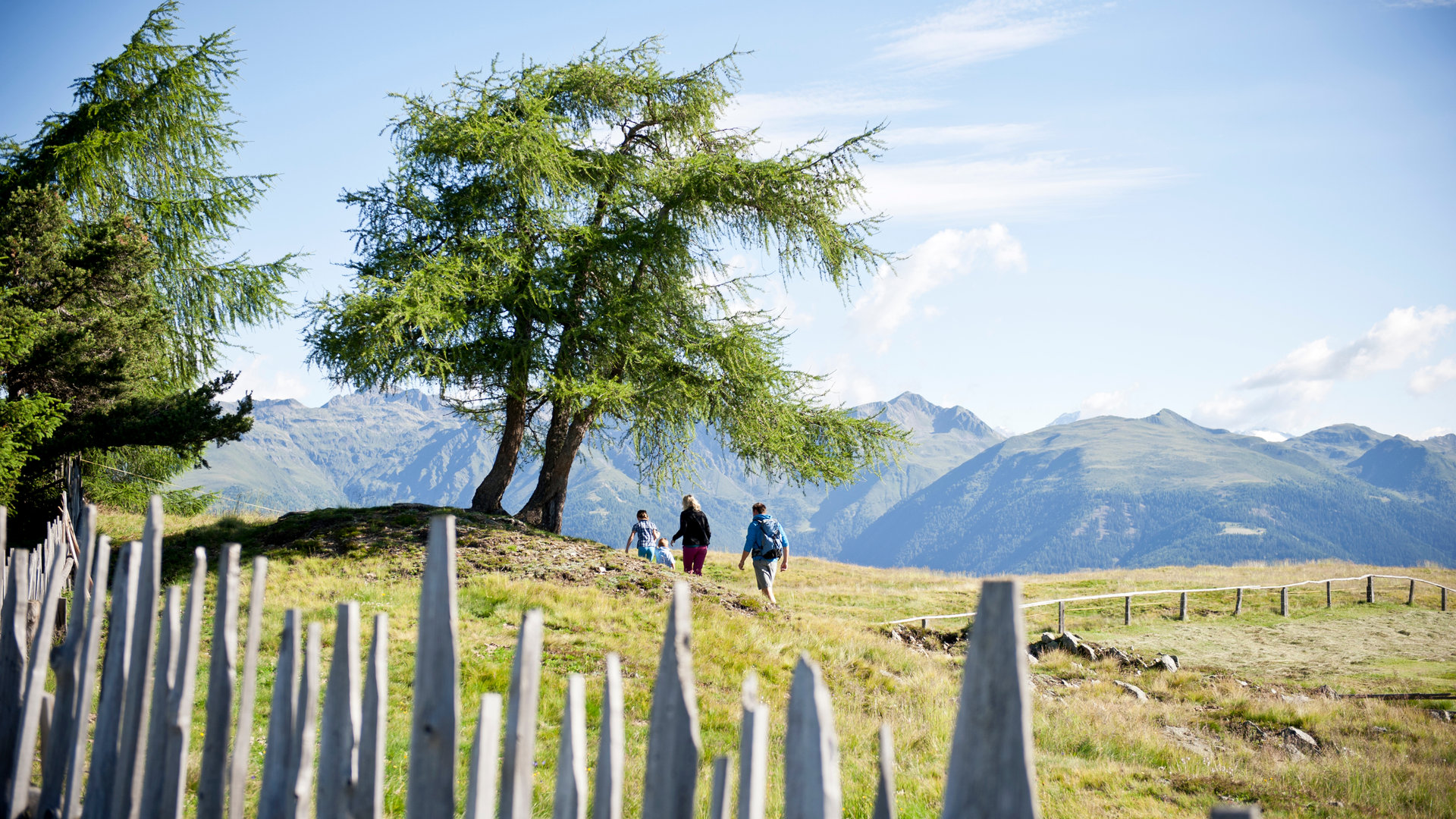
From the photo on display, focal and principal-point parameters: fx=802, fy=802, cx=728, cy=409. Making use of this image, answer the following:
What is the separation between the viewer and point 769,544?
44.5 ft

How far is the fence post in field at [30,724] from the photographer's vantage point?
2861 millimetres

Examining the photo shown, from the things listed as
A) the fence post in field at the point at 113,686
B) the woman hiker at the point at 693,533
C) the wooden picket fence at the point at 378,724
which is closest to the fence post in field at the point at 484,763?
the wooden picket fence at the point at 378,724

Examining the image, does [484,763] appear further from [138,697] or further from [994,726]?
[138,697]

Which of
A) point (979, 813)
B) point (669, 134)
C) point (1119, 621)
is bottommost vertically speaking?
point (1119, 621)

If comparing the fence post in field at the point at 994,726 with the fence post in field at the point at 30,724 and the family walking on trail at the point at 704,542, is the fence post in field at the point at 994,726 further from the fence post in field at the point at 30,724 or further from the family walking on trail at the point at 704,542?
the family walking on trail at the point at 704,542

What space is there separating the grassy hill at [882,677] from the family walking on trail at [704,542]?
1.49 meters

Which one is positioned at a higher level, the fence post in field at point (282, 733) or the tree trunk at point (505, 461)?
the tree trunk at point (505, 461)

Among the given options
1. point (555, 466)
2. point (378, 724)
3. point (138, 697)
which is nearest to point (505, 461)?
point (555, 466)

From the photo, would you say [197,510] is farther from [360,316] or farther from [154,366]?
[360,316]

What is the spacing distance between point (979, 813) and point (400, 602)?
9.09 metres

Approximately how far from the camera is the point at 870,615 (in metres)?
16.7

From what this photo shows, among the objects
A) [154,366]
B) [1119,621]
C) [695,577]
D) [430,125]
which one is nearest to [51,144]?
[154,366]

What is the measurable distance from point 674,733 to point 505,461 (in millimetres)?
14982

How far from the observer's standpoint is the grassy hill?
6.07m
